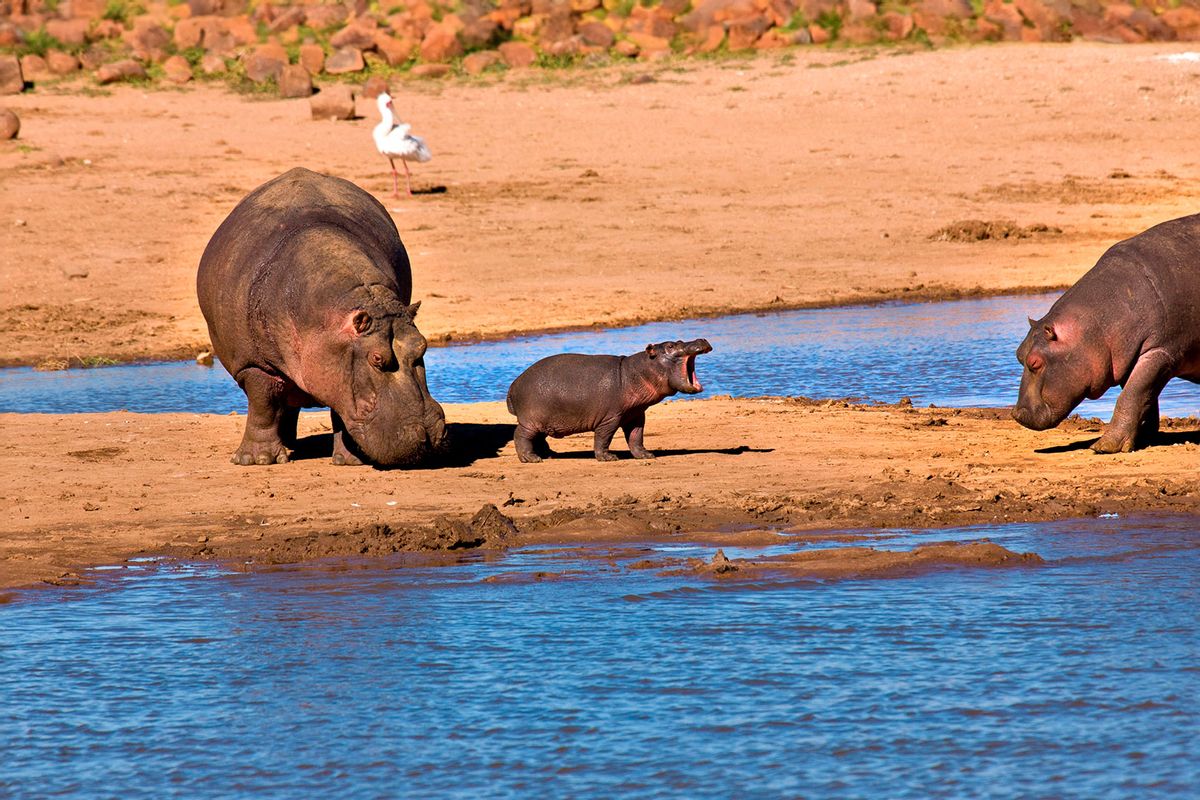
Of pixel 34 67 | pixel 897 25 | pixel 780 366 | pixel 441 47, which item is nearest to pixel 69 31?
pixel 34 67

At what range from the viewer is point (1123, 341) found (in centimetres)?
966

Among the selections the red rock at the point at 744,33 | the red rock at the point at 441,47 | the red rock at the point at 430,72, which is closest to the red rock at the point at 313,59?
the red rock at the point at 430,72

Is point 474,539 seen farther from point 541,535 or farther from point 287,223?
point 287,223

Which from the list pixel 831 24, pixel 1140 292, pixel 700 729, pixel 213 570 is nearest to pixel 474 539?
pixel 213 570

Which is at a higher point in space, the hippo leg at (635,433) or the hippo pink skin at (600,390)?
the hippo pink skin at (600,390)

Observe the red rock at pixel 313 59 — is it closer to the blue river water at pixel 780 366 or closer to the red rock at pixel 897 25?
the red rock at pixel 897 25

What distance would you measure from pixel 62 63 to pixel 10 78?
218 centimetres

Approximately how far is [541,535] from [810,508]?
1.30m

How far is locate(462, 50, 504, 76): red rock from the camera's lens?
93.8 ft

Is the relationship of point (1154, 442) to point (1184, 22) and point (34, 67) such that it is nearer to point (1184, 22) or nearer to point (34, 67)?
point (1184, 22)

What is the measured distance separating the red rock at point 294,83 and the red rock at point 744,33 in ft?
22.7

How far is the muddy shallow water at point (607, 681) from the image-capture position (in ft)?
16.8

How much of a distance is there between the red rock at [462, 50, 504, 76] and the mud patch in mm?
11410

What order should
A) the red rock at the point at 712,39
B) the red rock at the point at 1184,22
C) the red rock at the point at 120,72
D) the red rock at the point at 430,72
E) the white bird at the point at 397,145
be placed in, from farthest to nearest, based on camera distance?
1. the red rock at the point at 1184,22
2. the red rock at the point at 712,39
3. the red rock at the point at 430,72
4. the red rock at the point at 120,72
5. the white bird at the point at 397,145
